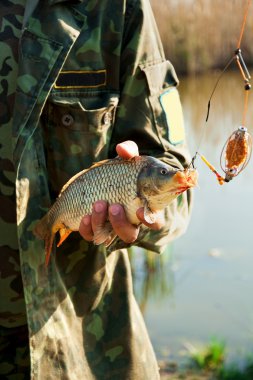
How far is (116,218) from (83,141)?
0.38m

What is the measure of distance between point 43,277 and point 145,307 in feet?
10.3

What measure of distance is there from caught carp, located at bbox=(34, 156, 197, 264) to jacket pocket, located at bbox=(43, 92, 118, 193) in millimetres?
207

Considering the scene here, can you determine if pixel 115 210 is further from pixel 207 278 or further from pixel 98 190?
pixel 207 278

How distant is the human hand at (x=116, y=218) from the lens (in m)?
1.50

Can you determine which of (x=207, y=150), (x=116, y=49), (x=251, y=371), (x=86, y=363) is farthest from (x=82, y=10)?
(x=207, y=150)

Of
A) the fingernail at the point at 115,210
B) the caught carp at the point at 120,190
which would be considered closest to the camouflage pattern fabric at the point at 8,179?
the caught carp at the point at 120,190

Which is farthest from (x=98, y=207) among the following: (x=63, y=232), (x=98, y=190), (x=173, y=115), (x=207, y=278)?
(x=207, y=278)

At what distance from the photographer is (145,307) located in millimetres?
4848

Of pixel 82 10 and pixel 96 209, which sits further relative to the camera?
pixel 82 10

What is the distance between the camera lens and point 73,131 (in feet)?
6.02

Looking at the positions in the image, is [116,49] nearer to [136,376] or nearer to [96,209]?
[96,209]

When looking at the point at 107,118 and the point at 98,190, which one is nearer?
the point at 98,190

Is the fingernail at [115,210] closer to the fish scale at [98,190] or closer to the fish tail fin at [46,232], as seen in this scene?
the fish scale at [98,190]

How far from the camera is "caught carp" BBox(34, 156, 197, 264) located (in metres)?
1.43
